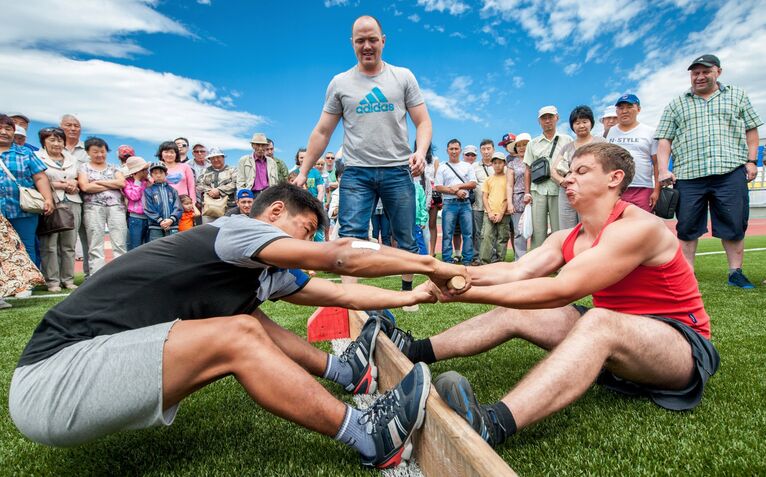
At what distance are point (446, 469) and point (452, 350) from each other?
3.82ft

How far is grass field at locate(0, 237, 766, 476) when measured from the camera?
69.9 inches

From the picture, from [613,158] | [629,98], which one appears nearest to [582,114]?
[629,98]

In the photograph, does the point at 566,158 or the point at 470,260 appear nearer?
the point at 566,158

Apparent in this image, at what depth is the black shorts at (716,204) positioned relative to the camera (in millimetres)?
5355

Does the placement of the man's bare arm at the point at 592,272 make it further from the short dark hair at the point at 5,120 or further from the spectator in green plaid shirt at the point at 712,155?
the short dark hair at the point at 5,120

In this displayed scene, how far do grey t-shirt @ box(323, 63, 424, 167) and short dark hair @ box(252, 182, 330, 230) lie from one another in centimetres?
210

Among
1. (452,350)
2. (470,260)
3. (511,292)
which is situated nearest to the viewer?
(511,292)

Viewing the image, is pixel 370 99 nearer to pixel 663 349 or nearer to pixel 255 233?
pixel 255 233

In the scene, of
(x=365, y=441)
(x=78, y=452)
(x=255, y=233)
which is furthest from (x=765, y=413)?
(x=78, y=452)

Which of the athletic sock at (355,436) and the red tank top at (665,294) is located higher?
the red tank top at (665,294)

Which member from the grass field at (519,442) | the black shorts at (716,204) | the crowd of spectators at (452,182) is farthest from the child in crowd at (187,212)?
the black shorts at (716,204)

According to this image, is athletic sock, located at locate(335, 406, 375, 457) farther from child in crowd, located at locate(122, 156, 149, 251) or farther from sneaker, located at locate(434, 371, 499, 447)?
child in crowd, located at locate(122, 156, 149, 251)

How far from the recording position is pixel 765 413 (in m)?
2.12

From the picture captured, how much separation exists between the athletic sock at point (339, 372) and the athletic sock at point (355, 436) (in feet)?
2.71
